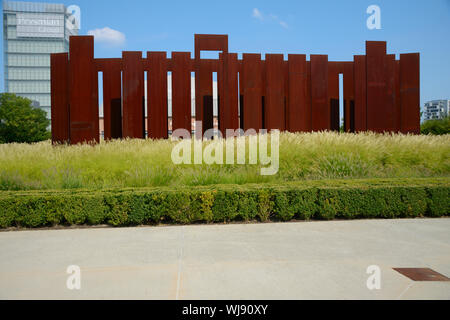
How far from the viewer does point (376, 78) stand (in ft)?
45.3

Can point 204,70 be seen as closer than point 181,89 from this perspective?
No

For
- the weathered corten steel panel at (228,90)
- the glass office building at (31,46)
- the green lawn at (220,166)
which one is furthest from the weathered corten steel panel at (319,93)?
the glass office building at (31,46)

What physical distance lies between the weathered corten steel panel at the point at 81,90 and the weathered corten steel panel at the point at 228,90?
4.82 metres

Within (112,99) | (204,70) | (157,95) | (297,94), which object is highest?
(204,70)

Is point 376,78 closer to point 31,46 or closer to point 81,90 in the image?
point 81,90

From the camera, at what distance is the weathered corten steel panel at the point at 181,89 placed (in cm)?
1265

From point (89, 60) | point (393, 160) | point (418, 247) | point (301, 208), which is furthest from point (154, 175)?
point (89, 60)

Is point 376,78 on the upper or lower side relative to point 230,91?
upper

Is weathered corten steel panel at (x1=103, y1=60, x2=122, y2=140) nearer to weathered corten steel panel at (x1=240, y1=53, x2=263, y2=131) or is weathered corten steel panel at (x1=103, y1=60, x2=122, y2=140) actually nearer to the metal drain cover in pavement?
weathered corten steel panel at (x1=240, y1=53, x2=263, y2=131)

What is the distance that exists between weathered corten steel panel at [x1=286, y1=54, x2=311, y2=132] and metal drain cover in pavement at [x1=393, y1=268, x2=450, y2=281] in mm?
10253

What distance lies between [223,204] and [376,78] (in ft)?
35.9

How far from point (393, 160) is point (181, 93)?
25.3 ft

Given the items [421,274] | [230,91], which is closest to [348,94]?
Answer: [230,91]

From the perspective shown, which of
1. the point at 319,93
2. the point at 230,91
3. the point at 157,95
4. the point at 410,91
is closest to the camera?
the point at 157,95
